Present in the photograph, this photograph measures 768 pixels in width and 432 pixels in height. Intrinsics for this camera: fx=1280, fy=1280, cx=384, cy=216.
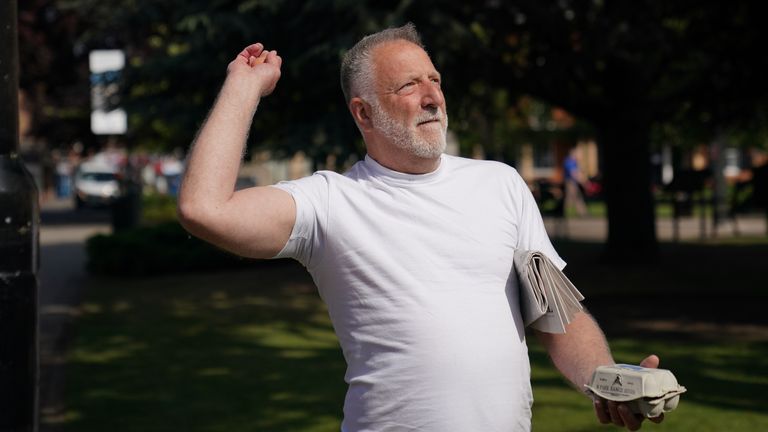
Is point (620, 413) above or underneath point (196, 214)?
underneath

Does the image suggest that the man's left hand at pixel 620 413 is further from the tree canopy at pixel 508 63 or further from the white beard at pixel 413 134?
the tree canopy at pixel 508 63

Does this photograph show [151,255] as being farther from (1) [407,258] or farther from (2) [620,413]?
(2) [620,413]

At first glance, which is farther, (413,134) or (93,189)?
(93,189)

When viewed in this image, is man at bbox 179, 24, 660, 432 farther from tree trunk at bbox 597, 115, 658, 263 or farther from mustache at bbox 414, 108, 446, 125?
tree trunk at bbox 597, 115, 658, 263

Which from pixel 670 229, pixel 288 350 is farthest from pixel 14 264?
pixel 670 229

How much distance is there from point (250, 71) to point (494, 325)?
0.80 meters

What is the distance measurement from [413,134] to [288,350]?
7.05 meters

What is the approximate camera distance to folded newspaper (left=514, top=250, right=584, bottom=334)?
2977mm

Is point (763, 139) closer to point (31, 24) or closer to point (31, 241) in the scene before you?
point (31, 24)

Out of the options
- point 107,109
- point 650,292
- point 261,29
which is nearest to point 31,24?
point 107,109

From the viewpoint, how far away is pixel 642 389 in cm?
270

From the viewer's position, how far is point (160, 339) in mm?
10570

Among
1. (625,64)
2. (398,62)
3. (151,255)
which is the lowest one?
(151,255)

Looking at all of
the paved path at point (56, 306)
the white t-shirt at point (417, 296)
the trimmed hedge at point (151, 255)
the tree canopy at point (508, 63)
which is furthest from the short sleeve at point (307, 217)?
the trimmed hedge at point (151, 255)
